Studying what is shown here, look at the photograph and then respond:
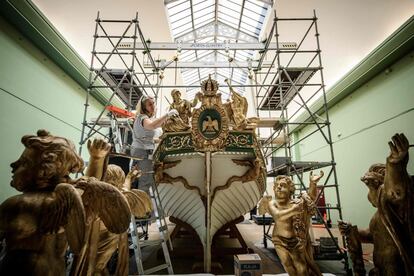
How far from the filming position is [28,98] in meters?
3.88

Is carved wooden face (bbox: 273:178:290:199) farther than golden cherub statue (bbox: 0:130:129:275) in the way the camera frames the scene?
Yes

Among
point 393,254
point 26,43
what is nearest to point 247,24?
point 26,43

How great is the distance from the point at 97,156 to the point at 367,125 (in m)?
5.65

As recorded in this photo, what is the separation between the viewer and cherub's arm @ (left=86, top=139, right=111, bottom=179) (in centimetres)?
122

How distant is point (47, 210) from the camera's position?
2.78 feet

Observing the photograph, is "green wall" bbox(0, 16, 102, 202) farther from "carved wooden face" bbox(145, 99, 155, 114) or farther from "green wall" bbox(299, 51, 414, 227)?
"green wall" bbox(299, 51, 414, 227)

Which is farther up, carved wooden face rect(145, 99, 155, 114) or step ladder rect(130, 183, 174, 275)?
carved wooden face rect(145, 99, 155, 114)

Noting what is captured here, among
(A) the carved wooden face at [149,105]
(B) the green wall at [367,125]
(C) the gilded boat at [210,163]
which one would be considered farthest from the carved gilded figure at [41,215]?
(B) the green wall at [367,125]

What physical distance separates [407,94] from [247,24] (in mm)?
4876

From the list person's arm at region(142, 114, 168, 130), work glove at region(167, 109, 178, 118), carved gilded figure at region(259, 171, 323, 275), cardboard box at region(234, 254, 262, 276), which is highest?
work glove at region(167, 109, 178, 118)

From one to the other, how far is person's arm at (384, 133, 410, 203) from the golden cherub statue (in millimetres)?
1352

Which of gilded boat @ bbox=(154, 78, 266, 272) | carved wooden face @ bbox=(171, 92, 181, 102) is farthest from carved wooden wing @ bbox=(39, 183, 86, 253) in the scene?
carved wooden face @ bbox=(171, 92, 181, 102)

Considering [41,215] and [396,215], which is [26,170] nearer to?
[41,215]

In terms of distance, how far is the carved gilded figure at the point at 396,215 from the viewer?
3.80ft
